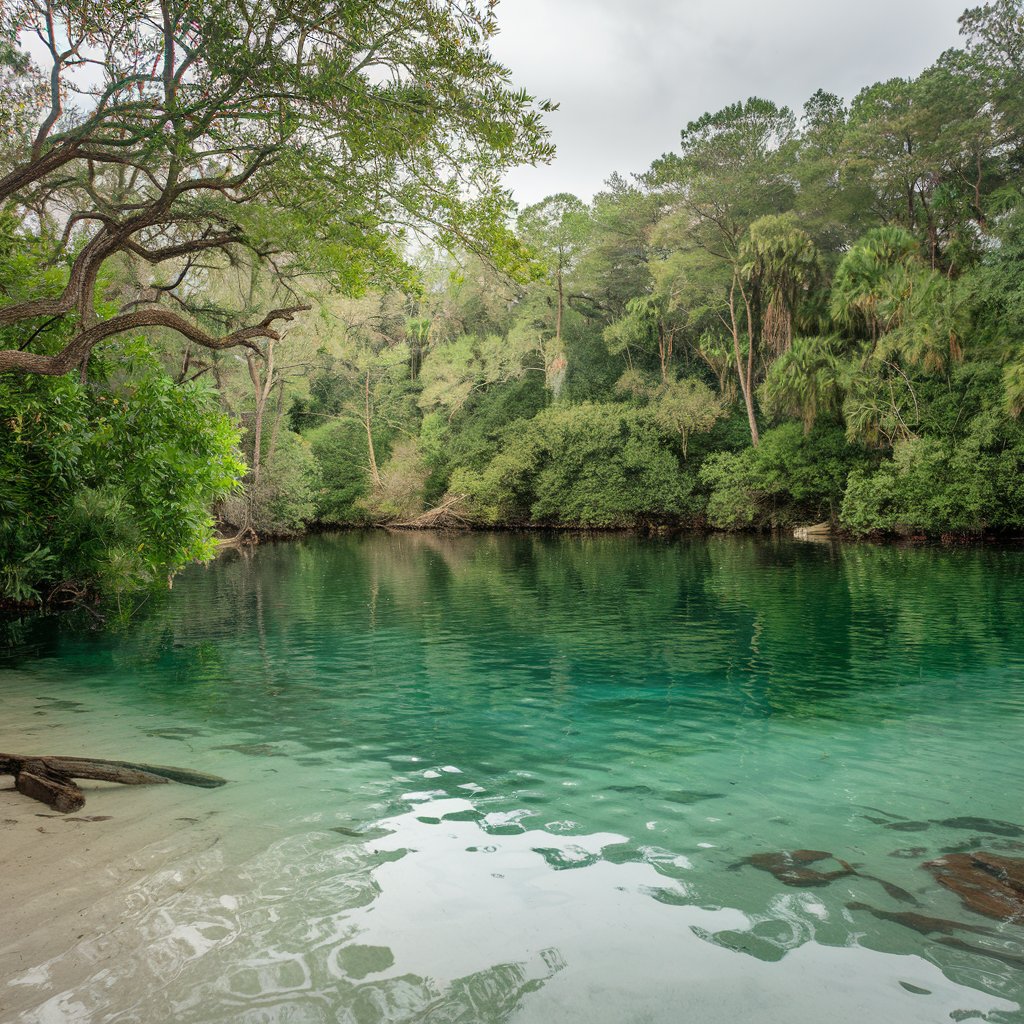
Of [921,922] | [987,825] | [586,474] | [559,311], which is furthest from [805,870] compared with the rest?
[559,311]

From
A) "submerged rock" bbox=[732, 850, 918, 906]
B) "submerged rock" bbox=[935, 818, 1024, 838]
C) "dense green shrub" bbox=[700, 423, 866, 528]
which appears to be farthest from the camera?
"dense green shrub" bbox=[700, 423, 866, 528]

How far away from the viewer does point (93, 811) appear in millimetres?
5562

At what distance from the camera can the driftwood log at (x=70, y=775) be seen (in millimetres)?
5598

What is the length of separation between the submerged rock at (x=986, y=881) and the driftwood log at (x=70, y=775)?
17.0 ft

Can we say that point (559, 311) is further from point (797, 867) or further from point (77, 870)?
point (77, 870)

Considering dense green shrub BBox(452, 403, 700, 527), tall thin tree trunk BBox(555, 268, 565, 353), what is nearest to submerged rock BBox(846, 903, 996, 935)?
dense green shrub BBox(452, 403, 700, 527)

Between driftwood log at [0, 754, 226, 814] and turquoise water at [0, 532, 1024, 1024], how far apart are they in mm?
259

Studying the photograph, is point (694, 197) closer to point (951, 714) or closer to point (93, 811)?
point (951, 714)

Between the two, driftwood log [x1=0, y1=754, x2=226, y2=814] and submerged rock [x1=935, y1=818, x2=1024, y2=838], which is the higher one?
driftwood log [x1=0, y1=754, x2=226, y2=814]

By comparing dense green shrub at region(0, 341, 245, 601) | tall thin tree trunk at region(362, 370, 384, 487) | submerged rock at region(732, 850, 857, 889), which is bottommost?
submerged rock at region(732, 850, 857, 889)

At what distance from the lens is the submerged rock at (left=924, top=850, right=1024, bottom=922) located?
4.27 meters

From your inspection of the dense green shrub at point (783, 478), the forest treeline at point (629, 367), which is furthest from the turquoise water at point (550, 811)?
the dense green shrub at point (783, 478)

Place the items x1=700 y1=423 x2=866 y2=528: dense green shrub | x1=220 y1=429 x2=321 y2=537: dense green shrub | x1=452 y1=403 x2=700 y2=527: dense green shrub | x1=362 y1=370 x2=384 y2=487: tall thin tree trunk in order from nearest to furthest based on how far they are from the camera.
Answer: x1=700 y1=423 x2=866 y2=528: dense green shrub, x1=220 y1=429 x2=321 y2=537: dense green shrub, x1=452 y1=403 x2=700 y2=527: dense green shrub, x1=362 y1=370 x2=384 y2=487: tall thin tree trunk

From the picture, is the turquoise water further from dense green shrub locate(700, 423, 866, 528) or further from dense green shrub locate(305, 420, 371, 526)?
dense green shrub locate(305, 420, 371, 526)
